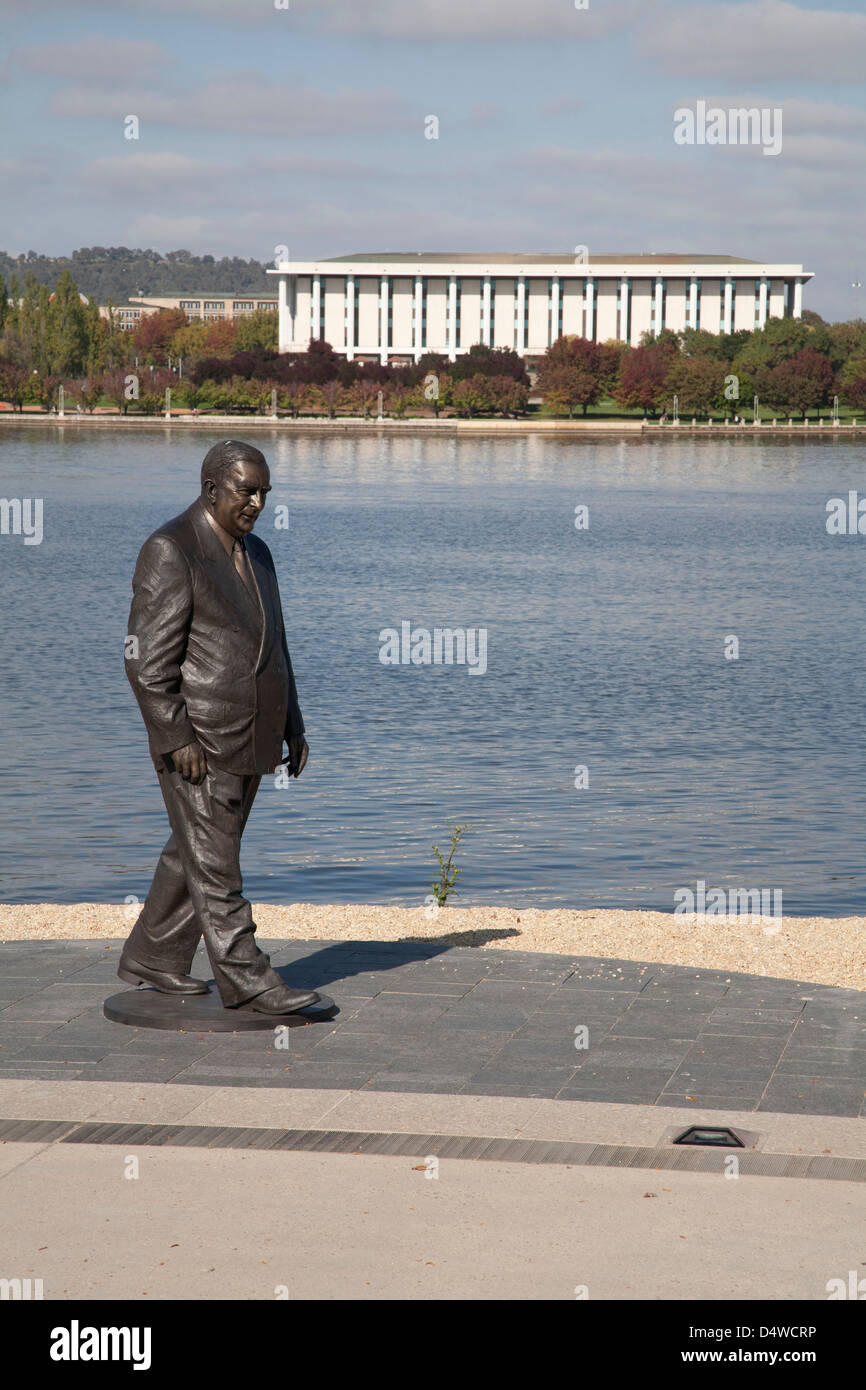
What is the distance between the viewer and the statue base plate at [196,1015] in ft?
23.4

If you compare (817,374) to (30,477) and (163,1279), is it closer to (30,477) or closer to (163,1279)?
(30,477)

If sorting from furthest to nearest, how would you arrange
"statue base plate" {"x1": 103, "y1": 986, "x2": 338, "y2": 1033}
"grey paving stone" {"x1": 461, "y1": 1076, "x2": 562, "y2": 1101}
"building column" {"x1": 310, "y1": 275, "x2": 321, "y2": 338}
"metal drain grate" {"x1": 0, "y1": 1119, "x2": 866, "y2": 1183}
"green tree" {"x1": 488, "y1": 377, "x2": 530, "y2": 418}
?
1. "building column" {"x1": 310, "y1": 275, "x2": 321, "y2": 338}
2. "green tree" {"x1": 488, "y1": 377, "x2": 530, "y2": 418}
3. "statue base plate" {"x1": 103, "y1": 986, "x2": 338, "y2": 1033}
4. "grey paving stone" {"x1": 461, "y1": 1076, "x2": 562, "y2": 1101}
5. "metal drain grate" {"x1": 0, "y1": 1119, "x2": 866, "y2": 1183}

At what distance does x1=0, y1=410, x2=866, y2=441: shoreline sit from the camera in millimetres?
126688

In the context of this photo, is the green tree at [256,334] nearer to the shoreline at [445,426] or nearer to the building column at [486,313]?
the building column at [486,313]

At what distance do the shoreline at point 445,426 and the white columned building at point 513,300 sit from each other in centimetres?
3320

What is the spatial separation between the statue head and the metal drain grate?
251cm

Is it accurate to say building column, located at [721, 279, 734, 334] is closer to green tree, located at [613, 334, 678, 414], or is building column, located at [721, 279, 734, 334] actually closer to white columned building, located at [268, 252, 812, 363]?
white columned building, located at [268, 252, 812, 363]

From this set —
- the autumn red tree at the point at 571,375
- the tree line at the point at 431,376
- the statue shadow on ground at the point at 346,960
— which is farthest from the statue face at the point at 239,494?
the autumn red tree at the point at 571,375

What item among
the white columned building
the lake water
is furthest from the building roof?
the lake water

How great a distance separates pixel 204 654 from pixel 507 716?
15906 mm

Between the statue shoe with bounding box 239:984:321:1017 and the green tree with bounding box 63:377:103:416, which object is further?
the green tree with bounding box 63:377:103:416

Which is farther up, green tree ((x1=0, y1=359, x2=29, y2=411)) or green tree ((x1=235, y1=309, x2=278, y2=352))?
green tree ((x1=235, y1=309, x2=278, y2=352))
